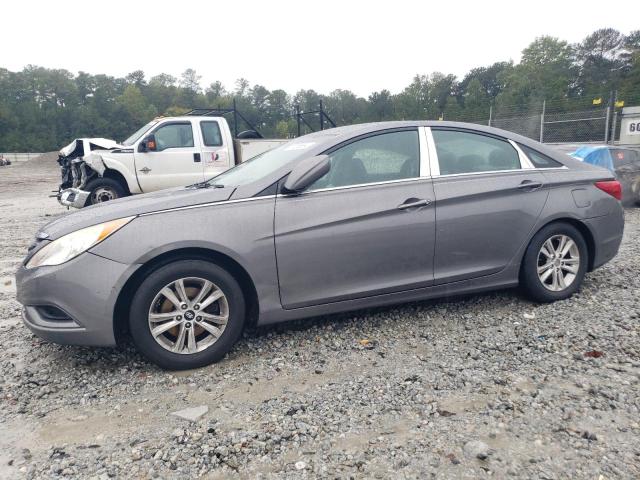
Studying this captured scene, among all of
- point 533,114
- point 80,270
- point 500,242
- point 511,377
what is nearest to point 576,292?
point 500,242

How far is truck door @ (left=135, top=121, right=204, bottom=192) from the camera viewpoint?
32.0 ft

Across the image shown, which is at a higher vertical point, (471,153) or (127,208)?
(471,153)

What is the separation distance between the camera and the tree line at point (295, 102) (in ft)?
213

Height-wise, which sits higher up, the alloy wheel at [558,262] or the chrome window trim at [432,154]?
the chrome window trim at [432,154]

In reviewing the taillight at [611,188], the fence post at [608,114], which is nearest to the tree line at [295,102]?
the fence post at [608,114]

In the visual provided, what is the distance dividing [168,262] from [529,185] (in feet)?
9.43

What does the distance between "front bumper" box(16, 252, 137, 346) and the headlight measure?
46 mm

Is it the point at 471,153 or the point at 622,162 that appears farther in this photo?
the point at 622,162

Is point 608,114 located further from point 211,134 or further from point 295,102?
point 295,102

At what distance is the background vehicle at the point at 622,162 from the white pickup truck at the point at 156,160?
6152mm

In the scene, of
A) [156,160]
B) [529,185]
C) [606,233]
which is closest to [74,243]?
[529,185]

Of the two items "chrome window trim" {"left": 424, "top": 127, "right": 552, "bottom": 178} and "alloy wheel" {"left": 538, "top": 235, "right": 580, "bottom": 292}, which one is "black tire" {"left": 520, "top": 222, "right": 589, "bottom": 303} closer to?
"alloy wheel" {"left": 538, "top": 235, "right": 580, "bottom": 292}

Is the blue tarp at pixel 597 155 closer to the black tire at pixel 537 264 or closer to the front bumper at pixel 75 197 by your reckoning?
the black tire at pixel 537 264

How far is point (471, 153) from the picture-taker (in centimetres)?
396
